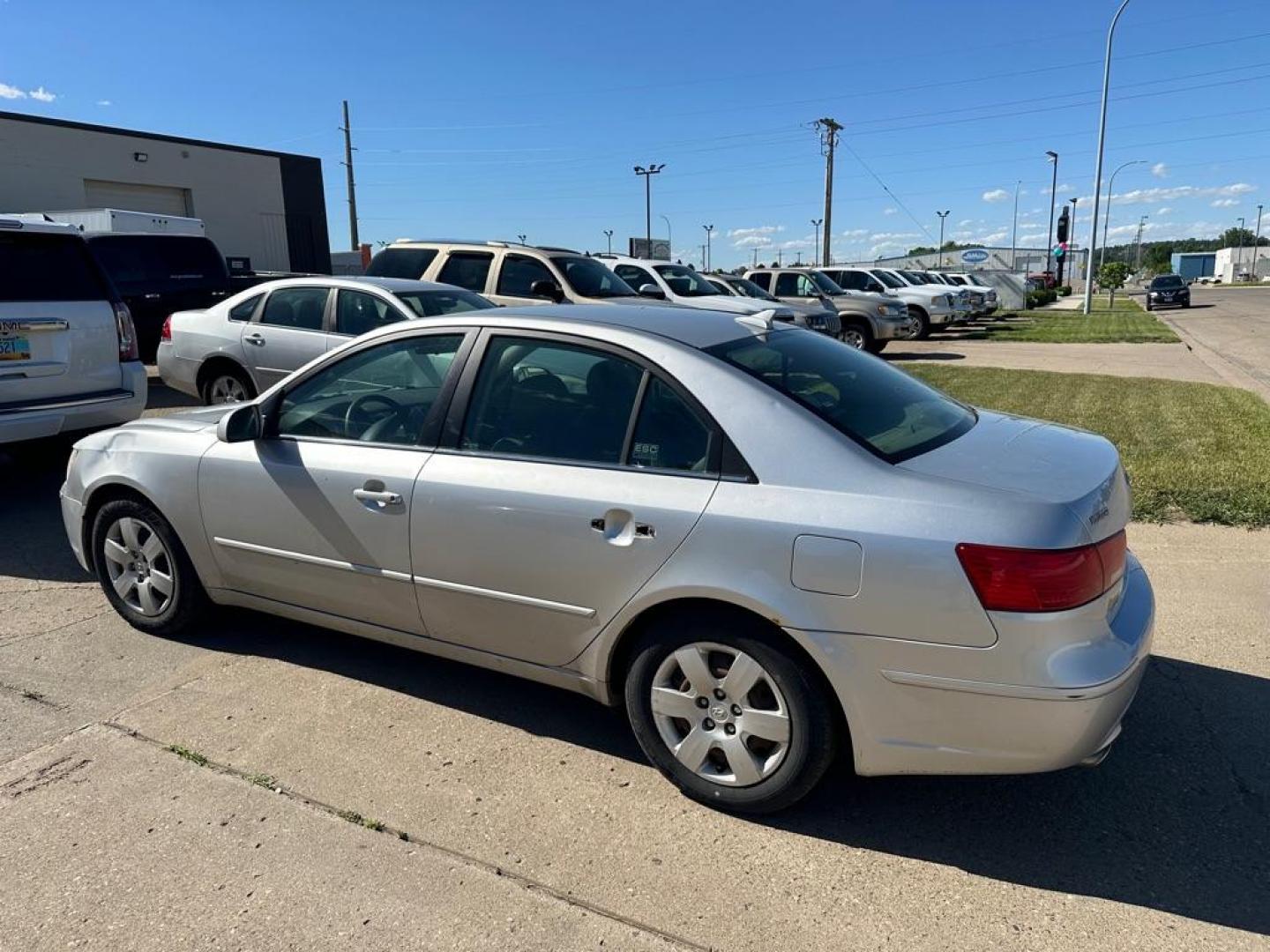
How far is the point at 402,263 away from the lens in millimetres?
11414

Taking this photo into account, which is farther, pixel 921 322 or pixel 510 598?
pixel 921 322

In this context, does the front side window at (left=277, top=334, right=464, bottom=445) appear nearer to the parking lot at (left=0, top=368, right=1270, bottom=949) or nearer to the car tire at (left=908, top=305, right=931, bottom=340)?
the parking lot at (left=0, top=368, right=1270, bottom=949)

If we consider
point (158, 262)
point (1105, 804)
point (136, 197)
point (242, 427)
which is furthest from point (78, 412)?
point (136, 197)

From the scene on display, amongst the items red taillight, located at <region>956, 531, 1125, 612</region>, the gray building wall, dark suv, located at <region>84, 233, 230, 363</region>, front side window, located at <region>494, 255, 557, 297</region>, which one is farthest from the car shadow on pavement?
the gray building wall

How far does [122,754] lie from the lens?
332cm

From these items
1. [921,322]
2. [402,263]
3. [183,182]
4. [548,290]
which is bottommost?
[921,322]

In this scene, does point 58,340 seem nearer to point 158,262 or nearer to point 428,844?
point 428,844

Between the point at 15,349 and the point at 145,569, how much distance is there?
2.76m

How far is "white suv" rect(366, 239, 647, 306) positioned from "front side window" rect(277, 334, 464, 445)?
274 inches

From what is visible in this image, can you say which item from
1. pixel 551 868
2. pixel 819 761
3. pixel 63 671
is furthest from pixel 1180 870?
pixel 63 671

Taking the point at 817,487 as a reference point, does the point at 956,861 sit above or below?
below

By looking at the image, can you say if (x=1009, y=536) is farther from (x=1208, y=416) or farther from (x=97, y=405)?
(x=1208, y=416)

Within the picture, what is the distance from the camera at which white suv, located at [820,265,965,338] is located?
2291 centimetres

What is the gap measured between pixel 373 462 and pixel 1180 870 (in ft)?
9.74
